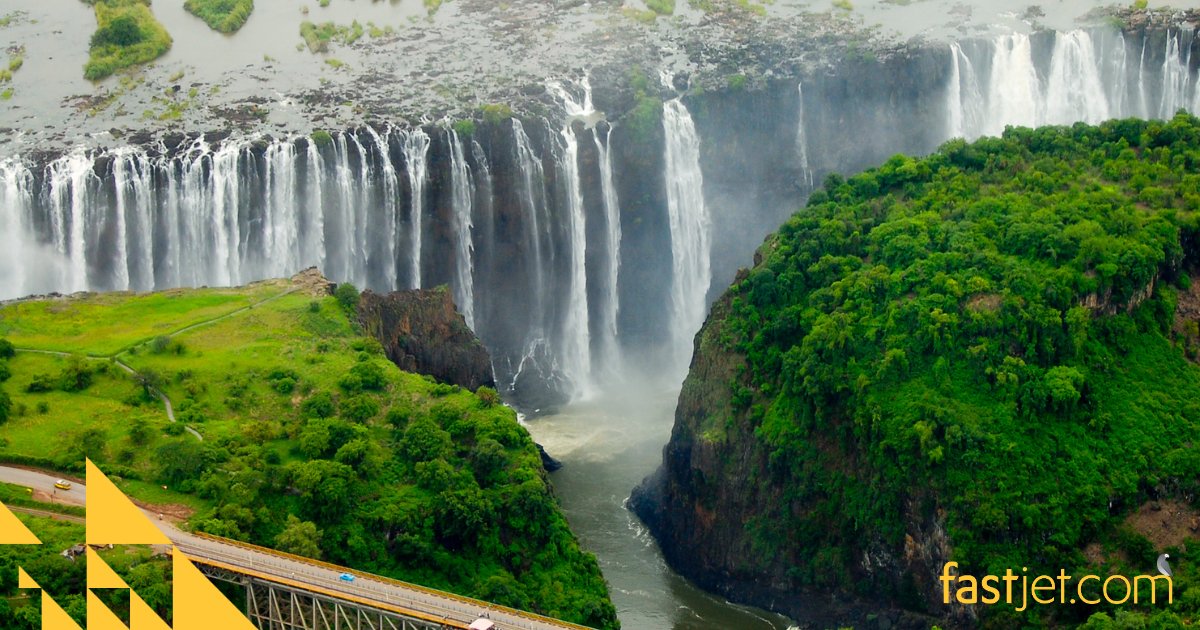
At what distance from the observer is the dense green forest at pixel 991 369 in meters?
73.7

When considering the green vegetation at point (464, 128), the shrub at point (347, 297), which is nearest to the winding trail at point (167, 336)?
the shrub at point (347, 297)

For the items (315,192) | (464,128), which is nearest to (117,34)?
(315,192)

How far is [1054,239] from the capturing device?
79.9 metres

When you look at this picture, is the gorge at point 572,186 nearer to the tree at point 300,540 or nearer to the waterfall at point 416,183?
the waterfall at point 416,183

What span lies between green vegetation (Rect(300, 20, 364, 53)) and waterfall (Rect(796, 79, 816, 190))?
985 inches

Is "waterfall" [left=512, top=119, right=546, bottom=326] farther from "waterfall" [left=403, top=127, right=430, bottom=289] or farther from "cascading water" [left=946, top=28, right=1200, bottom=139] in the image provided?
"cascading water" [left=946, top=28, right=1200, bottom=139]

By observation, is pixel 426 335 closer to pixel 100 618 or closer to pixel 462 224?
pixel 462 224

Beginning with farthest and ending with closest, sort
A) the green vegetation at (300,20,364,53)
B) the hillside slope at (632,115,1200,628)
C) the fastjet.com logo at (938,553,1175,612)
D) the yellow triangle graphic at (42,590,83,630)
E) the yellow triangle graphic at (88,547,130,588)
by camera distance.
Answer: the green vegetation at (300,20,364,53) < the hillside slope at (632,115,1200,628) < the fastjet.com logo at (938,553,1175,612) < the yellow triangle graphic at (88,547,130,588) < the yellow triangle graphic at (42,590,83,630)

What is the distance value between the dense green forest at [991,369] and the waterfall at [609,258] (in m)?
15.8

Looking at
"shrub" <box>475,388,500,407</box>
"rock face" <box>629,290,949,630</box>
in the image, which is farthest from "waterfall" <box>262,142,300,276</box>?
"rock face" <box>629,290,949,630</box>

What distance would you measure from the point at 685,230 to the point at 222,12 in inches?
1244

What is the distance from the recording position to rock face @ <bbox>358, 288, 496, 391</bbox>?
86.0m

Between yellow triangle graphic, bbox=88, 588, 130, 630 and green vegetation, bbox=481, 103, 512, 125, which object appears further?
→ green vegetation, bbox=481, 103, 512, 125

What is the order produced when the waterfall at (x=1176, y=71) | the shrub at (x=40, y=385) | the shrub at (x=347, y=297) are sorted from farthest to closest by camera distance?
the waterfall at (x=1176, y=71) → the shrub at (x=347, y=297) → the shrub at (x=40, y=385)
